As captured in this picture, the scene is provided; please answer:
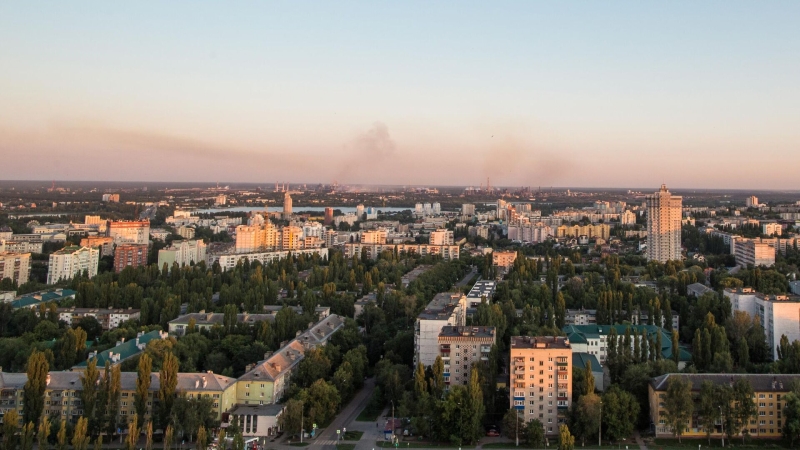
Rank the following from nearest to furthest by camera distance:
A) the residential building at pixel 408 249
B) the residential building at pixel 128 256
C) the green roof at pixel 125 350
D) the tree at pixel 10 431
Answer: the tree at pixel 10 431, the green roof at pixel 125 350, the residential building at pixel 128 256, the residential building at pixel 408 249

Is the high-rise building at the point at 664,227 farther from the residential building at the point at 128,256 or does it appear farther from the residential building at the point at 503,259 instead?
the residential building at the point at 128,256

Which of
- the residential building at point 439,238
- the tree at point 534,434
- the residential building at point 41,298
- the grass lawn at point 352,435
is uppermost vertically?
the residential building at point 439,238

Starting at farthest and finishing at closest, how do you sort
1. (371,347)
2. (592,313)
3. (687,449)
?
(592,313), (371,347), (687,449)

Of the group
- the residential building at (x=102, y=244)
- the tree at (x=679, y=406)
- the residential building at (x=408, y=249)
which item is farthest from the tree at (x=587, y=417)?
the residential building at (x=102, y=244)

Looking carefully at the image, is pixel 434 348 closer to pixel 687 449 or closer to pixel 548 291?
pixel 687 449

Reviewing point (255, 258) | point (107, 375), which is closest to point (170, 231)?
point (255, 258)
